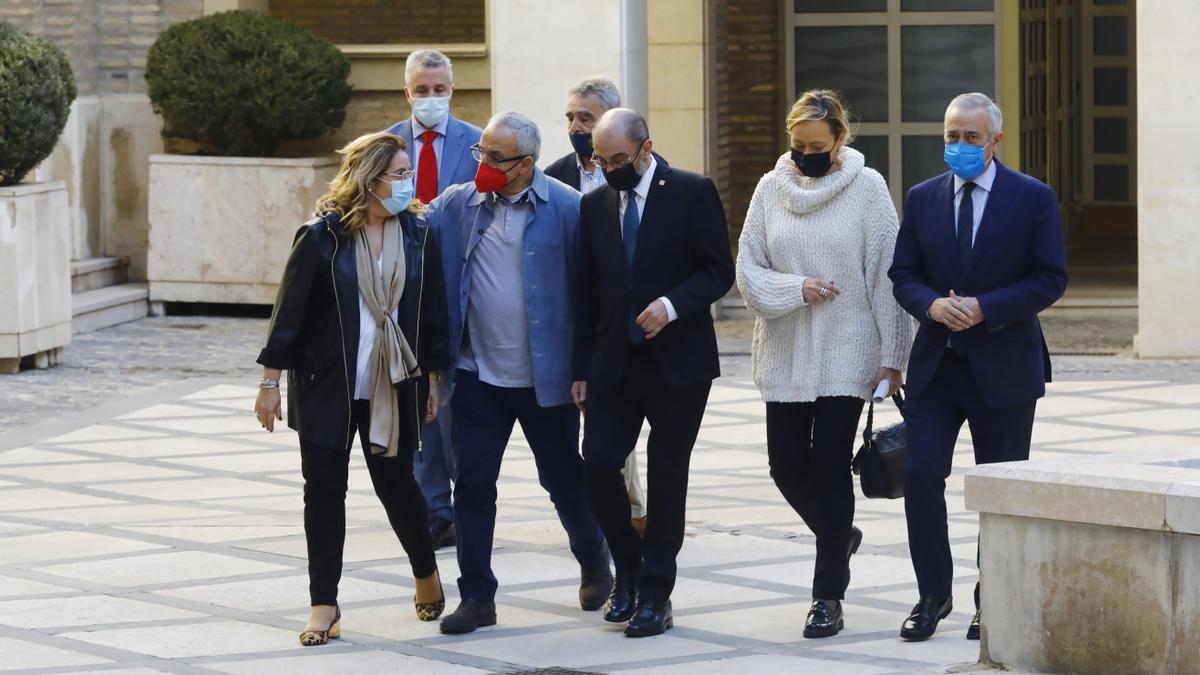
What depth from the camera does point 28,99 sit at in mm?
12633

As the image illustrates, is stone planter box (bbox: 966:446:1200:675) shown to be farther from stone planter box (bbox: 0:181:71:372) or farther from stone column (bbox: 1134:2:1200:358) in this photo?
stone planter box (bbox: 0:181:71:372)

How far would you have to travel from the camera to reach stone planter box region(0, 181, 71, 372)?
12812 mm

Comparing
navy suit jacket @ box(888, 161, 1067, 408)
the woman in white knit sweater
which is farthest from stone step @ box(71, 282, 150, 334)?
navy suit jacket @ box(888, 161, 1067, 408)

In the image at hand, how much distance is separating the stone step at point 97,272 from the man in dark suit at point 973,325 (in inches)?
395

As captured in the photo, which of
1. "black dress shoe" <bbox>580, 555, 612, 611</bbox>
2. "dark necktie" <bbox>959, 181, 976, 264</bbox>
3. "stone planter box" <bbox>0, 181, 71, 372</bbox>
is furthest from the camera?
"stone planter box" <bbox>0, 181, 71, 372</bbox>

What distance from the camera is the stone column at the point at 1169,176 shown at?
12.6m

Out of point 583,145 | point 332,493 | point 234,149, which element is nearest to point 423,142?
point 583,145

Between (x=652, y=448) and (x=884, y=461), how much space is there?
2.33 ft

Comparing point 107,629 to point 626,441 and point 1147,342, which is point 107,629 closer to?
→ point 626,441

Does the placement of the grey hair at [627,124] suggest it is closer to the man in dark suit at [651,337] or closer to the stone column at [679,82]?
the man in dark suit at [651,337]

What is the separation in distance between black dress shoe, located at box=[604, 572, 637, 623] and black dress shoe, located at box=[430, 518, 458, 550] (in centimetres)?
133

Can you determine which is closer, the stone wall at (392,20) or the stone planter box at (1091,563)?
the stone planter box at (1091,563)

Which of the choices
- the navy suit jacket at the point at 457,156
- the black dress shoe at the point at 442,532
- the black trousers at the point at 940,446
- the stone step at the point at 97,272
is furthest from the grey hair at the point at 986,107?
the stone step at the point at 97,272

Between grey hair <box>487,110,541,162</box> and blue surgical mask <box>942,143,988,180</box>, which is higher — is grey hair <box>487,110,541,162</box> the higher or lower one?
the higher one
